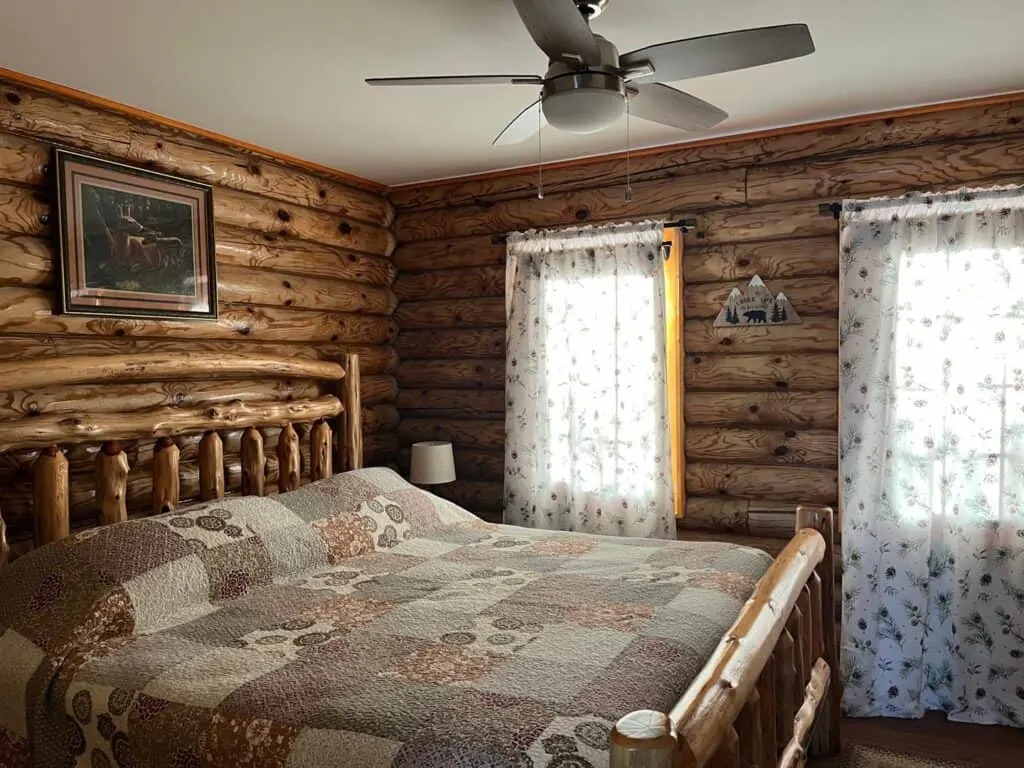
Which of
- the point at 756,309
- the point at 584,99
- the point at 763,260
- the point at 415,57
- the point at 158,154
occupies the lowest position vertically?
the point at 756,309

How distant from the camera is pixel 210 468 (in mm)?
3191

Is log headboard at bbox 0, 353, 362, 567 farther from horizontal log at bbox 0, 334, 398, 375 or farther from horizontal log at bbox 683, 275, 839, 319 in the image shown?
horizontal log at bbox 683, 275, 839, 319

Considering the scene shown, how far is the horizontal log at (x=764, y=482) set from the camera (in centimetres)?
361

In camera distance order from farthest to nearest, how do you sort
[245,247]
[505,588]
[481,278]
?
[481,278], [245,247], [505,588]

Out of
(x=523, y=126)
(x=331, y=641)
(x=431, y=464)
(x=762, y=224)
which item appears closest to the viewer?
(x=331, y=641)

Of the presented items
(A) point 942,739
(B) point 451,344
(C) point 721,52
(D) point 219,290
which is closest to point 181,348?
(D) point 219,290

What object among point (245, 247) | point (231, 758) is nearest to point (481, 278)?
point (245, 247)

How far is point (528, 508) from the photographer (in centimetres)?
412

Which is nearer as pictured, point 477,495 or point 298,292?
point 298,292

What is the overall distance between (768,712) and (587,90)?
1.60 metres

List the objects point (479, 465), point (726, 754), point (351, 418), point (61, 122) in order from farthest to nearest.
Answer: point (479, 465), point (351, 418), point (61, 122), point (726, 754)

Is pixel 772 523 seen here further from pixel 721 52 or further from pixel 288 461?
pixel 721 52

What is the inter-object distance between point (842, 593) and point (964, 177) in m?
1.85

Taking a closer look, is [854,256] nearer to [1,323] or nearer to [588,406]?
[588,406]
